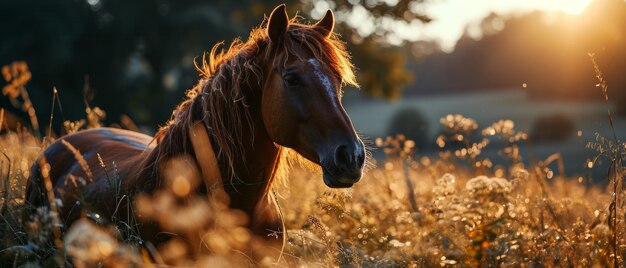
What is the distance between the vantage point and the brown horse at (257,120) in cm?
344

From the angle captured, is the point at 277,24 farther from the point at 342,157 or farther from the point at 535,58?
the point at 535,58

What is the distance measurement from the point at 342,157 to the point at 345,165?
0.05 m

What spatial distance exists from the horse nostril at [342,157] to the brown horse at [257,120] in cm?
7

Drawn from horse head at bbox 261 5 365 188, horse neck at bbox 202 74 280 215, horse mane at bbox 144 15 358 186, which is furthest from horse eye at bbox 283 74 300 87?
horse neck at bbox 202 74 280 215

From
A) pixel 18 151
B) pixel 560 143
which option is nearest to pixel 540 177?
pixel 18 151

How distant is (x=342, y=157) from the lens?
324 cm

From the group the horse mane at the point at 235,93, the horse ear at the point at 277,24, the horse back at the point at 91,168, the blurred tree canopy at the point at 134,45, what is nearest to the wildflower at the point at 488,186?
the horse mane at the point at 235,93

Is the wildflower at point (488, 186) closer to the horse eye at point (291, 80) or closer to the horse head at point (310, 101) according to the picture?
the horse head at point (310, 101)

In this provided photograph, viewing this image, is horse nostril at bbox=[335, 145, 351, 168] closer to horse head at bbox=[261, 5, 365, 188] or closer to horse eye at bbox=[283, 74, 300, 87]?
horse head at bbox=[261, 5, 365, 188]

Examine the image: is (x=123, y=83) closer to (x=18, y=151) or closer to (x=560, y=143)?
(x=560, y=143)

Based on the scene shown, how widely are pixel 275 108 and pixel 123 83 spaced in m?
25.2

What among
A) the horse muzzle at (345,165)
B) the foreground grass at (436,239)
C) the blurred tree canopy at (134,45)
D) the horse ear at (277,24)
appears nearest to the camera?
the horse muzzle at (345,165)

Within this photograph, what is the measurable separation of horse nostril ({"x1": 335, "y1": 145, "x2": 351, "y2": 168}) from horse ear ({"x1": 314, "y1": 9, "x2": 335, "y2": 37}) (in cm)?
96

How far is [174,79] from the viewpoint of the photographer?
29938 mm
